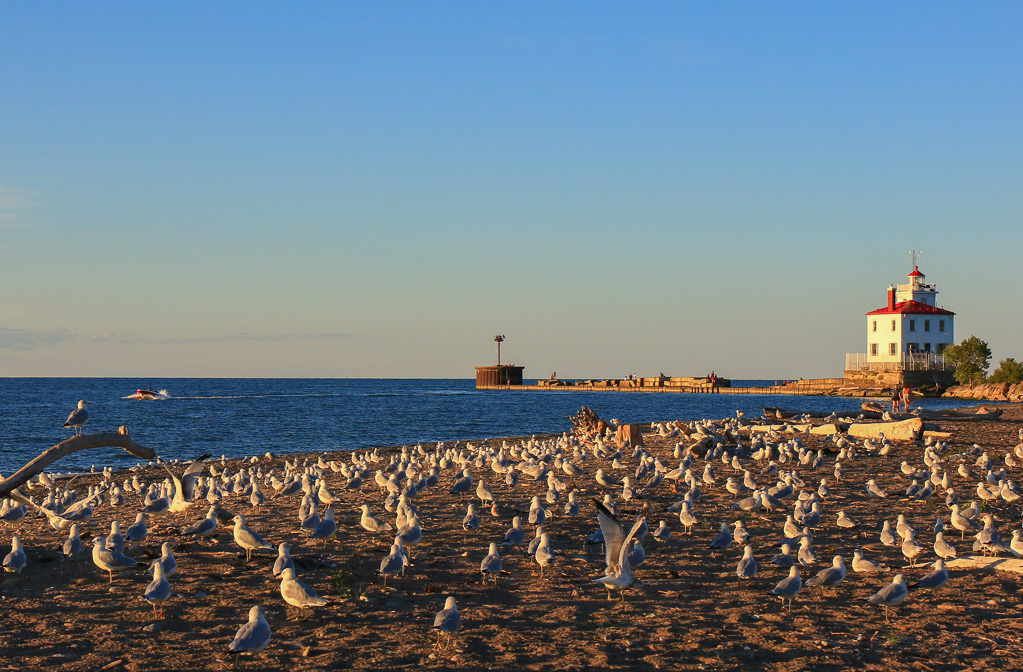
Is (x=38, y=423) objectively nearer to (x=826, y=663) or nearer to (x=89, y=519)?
(x=89, y=519)

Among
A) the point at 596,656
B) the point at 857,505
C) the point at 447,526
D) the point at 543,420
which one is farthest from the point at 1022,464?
the point at 543,420

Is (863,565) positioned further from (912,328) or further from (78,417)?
(912,328)

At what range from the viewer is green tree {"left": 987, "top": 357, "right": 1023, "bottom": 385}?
309 ft

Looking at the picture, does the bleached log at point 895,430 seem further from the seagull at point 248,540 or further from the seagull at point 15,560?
the seagull at point 15,560

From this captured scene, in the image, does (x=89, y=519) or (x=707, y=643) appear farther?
(x=89, y=519)

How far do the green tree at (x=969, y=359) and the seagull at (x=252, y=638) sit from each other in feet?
338

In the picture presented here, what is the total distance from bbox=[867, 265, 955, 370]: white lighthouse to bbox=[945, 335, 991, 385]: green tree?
1153 millimetres

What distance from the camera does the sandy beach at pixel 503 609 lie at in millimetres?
8680

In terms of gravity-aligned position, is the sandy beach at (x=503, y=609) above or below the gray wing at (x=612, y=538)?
below

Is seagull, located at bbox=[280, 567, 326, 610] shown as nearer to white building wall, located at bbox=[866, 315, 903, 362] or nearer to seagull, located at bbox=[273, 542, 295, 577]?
seagull, located at bbox=[273, 542, 295, 577]

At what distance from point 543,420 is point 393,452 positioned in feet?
104

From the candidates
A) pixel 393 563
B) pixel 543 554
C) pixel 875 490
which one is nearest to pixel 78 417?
pixel 393 563

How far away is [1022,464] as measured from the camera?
72.1 feet

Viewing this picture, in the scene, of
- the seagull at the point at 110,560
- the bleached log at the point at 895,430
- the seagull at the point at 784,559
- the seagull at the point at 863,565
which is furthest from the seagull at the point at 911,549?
the bleached log at the point at 895,430
